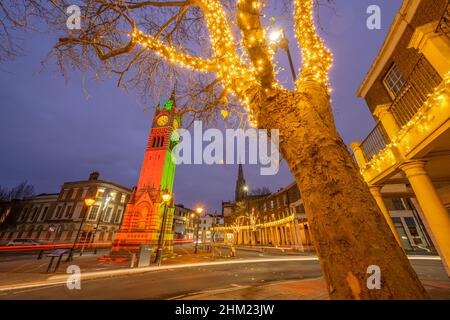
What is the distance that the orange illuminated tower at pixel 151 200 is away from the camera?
20.9 meters

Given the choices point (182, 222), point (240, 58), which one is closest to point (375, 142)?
point (240, 58)

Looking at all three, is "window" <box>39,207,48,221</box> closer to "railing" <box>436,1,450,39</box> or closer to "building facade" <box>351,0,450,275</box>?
"building facade" <box>351,0,450,275</box>

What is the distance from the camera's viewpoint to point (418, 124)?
4.89m

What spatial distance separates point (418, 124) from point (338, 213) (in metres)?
5.69

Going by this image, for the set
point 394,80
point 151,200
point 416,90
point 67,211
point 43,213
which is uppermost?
point 394,80

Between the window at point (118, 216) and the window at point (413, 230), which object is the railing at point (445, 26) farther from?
the window at point (118, 216)

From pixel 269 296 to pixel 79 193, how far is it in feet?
152

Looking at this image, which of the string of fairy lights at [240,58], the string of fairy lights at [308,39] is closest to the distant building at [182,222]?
the string of fairy lights at [240,58]

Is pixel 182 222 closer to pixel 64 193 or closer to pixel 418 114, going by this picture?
pixel 64 193

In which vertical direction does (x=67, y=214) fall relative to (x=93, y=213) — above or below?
below

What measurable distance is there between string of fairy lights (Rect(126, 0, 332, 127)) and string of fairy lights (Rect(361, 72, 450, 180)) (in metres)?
2.83

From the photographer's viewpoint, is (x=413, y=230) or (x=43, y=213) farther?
(x=43, y=213)

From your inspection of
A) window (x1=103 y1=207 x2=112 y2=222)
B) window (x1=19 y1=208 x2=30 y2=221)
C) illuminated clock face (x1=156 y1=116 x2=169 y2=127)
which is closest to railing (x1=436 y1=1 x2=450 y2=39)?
illuminated clock face (x1=156 y1=116 x2=169 y2=127)
